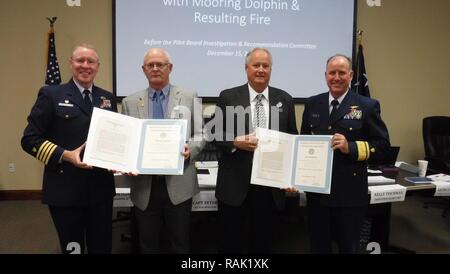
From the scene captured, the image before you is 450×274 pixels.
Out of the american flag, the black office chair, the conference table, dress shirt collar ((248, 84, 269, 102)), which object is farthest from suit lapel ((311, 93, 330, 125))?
the american flag

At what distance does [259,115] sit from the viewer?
2.01 meters

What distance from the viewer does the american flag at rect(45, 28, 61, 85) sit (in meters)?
4.25

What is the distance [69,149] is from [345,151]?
1440 millimetres

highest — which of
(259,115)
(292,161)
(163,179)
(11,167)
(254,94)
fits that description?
(254,94)

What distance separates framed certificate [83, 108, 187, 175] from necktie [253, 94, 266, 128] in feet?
1.30

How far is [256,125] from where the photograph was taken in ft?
6.56

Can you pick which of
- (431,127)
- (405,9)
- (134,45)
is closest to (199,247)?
(134,45)

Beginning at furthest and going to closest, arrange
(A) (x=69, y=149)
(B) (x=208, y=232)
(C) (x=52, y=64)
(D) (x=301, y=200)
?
(C) (x=52, y=64)
(B) (x=208, y=232)
(D) (x=301, y=200)
(A) (x=69, y=149)

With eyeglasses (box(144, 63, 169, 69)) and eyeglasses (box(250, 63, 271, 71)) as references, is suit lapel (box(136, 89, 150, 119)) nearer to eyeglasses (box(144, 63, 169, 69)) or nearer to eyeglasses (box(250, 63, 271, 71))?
eyeglasses (box(144, 63, 169, 69))

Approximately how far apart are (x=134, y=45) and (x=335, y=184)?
3.37 metres

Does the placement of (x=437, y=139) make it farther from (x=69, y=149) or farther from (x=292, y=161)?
(x=69, y=149)

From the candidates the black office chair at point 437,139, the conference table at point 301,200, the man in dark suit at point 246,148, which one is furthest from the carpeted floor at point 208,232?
the man in dark suit at point 246,148

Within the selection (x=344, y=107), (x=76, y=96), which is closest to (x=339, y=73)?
(x=344, y=107)

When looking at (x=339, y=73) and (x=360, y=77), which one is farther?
(x=360, y=77)
